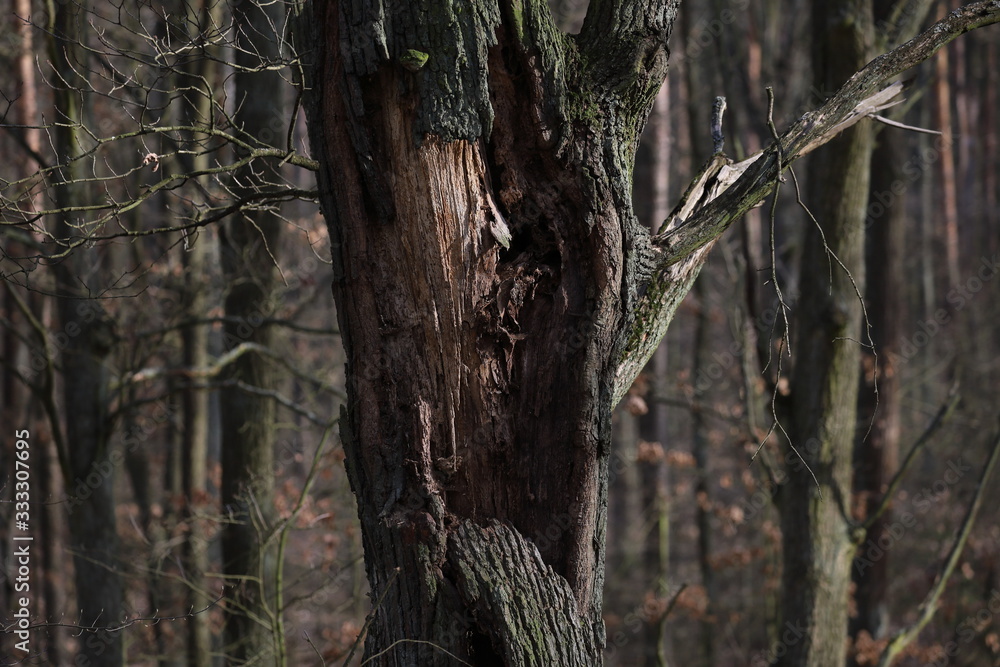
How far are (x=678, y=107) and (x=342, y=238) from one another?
36.7 feet

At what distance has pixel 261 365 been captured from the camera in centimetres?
589

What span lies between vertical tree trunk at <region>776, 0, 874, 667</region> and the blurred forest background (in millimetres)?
168

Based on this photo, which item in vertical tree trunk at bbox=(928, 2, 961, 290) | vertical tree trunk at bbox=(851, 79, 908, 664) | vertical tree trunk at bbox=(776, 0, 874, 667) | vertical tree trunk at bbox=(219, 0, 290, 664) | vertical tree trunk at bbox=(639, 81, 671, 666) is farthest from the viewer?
vertical tree trunk at bbox=(928, 2, 961, 290)

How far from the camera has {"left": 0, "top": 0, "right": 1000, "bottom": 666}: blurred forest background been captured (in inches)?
160

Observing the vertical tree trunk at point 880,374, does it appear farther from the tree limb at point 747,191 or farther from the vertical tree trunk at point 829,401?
→ the tree limb at point 747,191

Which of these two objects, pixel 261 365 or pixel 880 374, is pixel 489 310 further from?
pixel 880 374

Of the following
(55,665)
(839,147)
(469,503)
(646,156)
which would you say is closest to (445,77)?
(469,503)

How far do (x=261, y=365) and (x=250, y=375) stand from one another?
0.11m

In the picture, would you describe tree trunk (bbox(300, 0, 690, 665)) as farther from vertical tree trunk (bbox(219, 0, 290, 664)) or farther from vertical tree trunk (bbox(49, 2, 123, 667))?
vertical tree trunk (bbox(49, 2, 123, 667))

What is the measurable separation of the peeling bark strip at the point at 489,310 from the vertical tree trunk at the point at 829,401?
2.80 m

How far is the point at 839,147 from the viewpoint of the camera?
16.5 ft

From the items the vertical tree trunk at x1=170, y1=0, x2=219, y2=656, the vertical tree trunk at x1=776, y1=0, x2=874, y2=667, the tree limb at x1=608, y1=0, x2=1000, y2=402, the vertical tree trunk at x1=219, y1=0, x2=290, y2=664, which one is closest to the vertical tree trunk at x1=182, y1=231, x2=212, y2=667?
the vertical tree trunk at x1=170, y1=0, x2=219, y2=656

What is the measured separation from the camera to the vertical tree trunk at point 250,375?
5.48 meters

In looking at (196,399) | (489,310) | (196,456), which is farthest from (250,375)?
(489,310)
